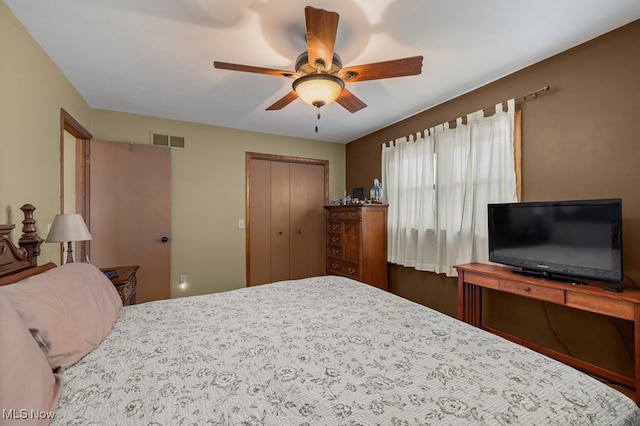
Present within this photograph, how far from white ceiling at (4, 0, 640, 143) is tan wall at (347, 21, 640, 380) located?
0.47 ft

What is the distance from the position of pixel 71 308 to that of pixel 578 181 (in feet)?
10.4

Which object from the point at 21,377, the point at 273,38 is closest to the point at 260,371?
the point at 21,377

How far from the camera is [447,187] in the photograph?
3008 mm

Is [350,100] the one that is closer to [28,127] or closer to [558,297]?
[558,297]

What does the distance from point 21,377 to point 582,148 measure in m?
3.15

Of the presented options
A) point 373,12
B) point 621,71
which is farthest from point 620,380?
point 373,12

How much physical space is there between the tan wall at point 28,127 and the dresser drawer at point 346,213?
2930 mm

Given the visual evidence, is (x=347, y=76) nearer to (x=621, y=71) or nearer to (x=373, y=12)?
(x=373, y=12)

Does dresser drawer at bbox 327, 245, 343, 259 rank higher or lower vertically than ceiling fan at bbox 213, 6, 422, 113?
lower

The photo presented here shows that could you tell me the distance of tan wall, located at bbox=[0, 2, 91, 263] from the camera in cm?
163

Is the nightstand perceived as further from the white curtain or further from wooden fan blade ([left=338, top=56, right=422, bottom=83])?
the white curtain

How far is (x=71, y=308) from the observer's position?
3.80 ft

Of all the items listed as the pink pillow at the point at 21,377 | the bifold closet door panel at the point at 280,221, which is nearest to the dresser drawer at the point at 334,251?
the bifold closet door panel at the point at 280,221

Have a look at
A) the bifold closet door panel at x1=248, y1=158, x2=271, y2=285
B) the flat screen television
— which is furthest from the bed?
the bifold closet door panel at x1=248, y1=158, x2=271, y2=285
